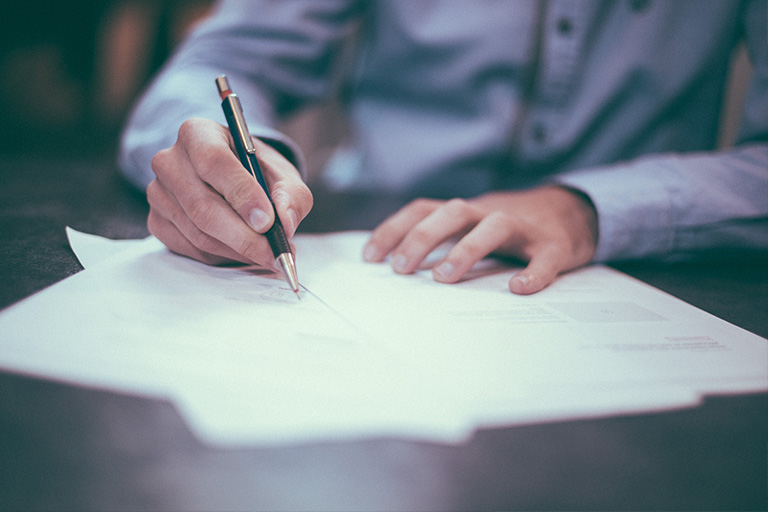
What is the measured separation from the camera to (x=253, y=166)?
36 centimetres

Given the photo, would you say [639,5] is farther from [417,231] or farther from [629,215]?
[417,231]

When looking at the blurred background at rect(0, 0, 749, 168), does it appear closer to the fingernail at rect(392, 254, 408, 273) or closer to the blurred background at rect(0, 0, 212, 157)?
the blurred background at rect(0, 0, 212, 157)

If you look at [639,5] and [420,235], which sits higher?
[639,5]

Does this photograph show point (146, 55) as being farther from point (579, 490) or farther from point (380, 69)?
point (579, 490)

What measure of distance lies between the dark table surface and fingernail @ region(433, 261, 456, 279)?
0.60 feet

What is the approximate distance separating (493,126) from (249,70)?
372 mm

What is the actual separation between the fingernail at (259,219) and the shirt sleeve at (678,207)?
1.03 ft

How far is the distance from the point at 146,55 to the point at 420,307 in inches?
103

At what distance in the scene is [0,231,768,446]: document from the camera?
Answer: 20 centimetres

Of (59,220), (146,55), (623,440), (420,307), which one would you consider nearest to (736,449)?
(623,440)

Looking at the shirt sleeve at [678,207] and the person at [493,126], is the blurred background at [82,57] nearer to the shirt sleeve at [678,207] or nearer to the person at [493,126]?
the person at [493,126]

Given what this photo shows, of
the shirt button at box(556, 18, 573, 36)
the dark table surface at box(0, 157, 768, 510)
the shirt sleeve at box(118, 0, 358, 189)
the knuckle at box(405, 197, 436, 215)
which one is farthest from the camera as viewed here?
the shirt button at box(556, 18, 573, 36)

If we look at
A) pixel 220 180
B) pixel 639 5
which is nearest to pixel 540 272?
pixel 220 180

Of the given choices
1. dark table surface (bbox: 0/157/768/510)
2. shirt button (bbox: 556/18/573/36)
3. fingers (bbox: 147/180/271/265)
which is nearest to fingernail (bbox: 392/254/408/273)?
fingers (bbox: 147/180/271/265)
